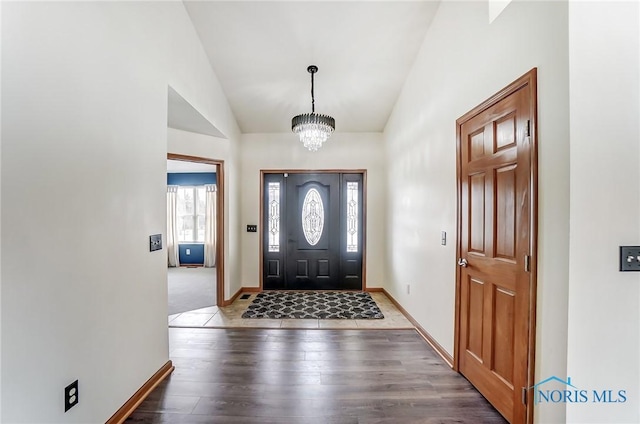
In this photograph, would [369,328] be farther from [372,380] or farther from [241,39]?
[241,39]

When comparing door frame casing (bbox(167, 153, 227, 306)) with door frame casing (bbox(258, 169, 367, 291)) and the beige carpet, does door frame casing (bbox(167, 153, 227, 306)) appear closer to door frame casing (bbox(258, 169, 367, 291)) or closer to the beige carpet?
the beige carpet

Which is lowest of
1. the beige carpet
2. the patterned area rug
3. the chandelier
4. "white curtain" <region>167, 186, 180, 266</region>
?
the beige carpet

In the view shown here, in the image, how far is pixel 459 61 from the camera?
2.22 metres

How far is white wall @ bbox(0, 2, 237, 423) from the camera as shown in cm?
113

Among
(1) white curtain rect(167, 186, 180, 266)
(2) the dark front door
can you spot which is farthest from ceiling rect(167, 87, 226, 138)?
(1) white curtain rect(167, 186, 180, 266)

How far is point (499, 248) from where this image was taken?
1774mm

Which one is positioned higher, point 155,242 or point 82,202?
point 82,202

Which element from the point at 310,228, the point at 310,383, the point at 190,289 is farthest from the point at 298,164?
the point at 310,383

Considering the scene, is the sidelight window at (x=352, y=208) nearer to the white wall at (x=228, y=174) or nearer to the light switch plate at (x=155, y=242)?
the white wall at (x=228, y=174)

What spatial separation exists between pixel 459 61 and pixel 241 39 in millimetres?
2104

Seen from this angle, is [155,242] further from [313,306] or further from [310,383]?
[313,306]

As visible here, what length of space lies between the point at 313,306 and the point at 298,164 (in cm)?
223

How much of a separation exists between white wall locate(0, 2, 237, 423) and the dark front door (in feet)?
7.94

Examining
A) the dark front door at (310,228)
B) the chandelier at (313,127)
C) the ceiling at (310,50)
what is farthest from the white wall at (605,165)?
the dark front door at (310,228)
